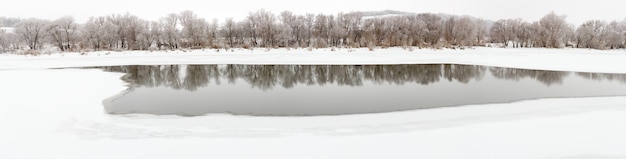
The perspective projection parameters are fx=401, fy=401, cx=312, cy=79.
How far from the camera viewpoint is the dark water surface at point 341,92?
9500 mm

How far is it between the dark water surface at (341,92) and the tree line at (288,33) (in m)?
29.5

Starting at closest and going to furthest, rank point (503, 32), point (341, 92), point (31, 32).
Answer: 1. point (341, 92)
2. point (31, 32)
3. point (503, 32)

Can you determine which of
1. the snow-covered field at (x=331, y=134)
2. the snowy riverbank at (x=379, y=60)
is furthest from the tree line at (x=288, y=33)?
the snow-covered field at (x=331, y=134)

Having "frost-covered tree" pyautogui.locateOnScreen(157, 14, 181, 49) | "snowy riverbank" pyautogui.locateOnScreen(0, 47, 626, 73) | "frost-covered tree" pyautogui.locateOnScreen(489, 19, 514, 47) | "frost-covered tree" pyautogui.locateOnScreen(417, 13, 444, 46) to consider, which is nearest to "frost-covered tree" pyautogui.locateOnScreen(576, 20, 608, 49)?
"frost-covered tree" pyautogui.locateOnScreen(489, 19, 514, 47)

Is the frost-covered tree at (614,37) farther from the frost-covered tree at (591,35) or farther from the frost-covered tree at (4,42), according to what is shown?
the frost-covered tree at (4,42)

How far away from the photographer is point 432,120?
8031mm

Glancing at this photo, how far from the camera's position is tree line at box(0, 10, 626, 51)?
1882 inches

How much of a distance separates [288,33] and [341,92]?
42332 mm

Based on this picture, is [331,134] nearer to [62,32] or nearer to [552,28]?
[552,28]

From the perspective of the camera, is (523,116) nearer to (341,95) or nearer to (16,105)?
(341,95)

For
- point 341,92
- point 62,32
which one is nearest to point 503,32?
point 341,92

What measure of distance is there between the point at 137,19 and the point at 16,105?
4657 centimetres

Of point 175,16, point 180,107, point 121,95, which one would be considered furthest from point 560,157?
point 175,16

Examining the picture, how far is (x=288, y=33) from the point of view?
176 ft
